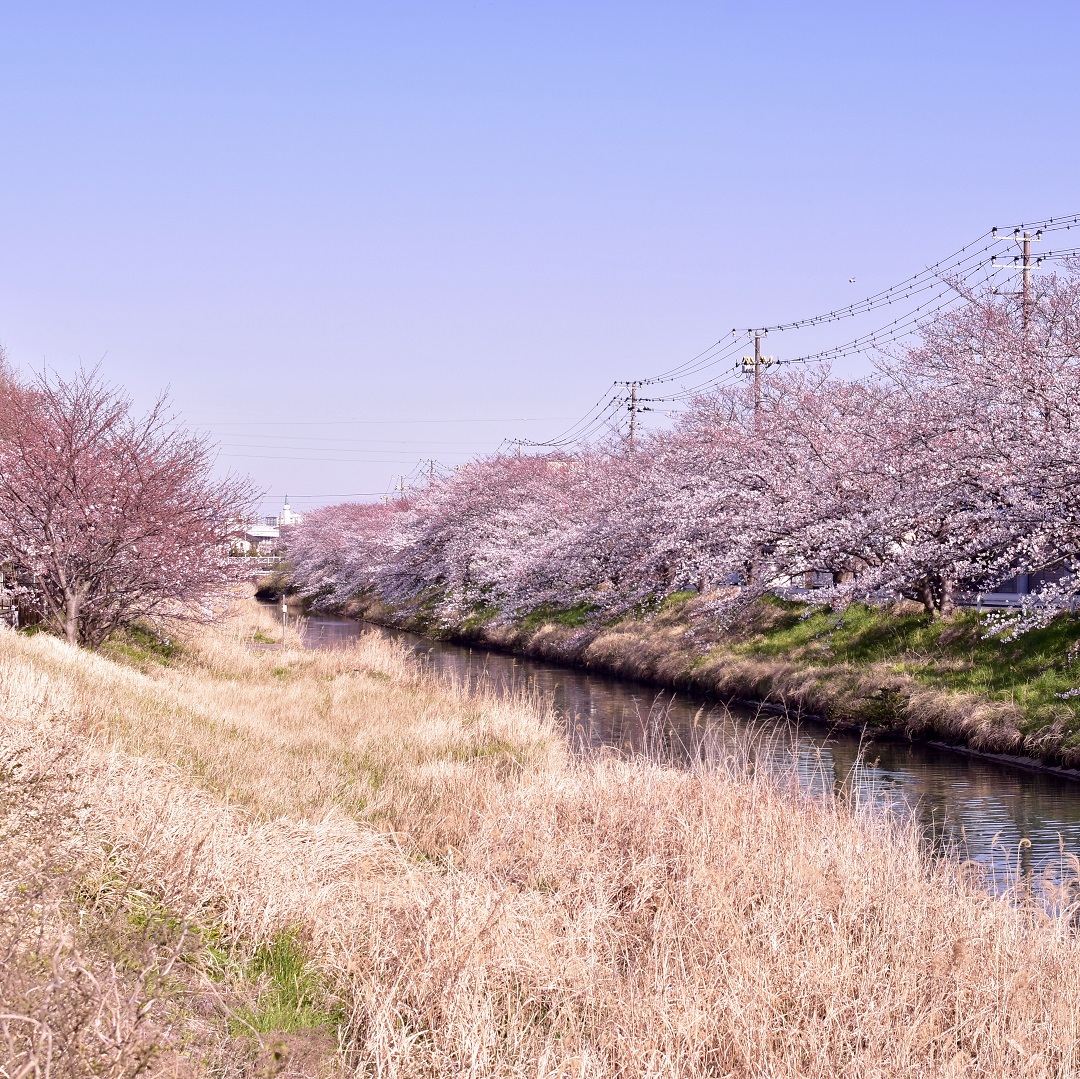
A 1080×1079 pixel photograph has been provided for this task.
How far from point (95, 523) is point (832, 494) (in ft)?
53.1

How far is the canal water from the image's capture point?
511 inches

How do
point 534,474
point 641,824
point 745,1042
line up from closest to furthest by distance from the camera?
1. point 745,1042
2. point 641,824
3. point 534,474

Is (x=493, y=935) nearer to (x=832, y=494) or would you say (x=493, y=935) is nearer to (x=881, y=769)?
(x=881, y=769)

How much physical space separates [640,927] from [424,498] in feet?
184

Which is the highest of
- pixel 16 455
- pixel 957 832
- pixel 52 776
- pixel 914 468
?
pixel 914 468

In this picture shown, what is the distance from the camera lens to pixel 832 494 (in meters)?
27.2

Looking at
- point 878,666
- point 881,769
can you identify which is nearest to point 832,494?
point 878,666

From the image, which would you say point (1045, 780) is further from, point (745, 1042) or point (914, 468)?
point (745, 1042)

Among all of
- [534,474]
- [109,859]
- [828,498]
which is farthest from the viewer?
[534,474]

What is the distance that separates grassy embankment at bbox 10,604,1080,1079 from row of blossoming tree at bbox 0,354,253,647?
1061cm

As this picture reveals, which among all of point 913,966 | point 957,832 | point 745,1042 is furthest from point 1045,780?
point 745,1042

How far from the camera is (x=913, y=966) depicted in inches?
276

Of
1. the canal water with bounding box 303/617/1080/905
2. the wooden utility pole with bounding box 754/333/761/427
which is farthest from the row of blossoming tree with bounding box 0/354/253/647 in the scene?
the wooden utility pole with bounding box 754/333/761/427

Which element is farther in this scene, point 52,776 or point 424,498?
point 424,498
